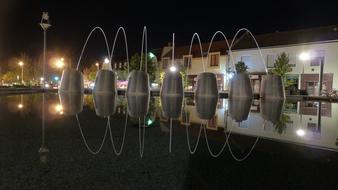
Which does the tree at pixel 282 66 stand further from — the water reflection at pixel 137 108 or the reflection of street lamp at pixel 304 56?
the water reflection at pixel 137 108

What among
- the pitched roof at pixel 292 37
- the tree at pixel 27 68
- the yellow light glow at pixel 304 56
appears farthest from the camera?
the tree at pixel 27 68

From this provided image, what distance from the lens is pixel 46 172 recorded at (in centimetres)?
395

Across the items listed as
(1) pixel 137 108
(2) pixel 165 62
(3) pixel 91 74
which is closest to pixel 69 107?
(1) pixel 137 108

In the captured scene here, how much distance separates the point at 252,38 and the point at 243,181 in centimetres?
4749

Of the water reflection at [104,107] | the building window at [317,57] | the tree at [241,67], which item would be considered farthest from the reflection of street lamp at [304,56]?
the water reflection at [104,107]

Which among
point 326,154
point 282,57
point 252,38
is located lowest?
point 326,154

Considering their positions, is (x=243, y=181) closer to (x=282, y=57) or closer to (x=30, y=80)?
(x=282, y=57)

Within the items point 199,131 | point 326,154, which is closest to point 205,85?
point 199,131

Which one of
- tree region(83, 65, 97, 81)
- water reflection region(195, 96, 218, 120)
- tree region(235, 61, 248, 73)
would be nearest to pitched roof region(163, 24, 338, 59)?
→ tree region(235, 61, 248, 73)

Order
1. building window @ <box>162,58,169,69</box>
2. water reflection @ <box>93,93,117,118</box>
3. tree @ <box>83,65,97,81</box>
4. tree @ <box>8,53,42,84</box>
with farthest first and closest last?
tree @ <box>83,65,97,81</box> < tree @ <box>8,53,42,84</box> < building window @ <box>162,58,169,69</box> < water reflection @ <box>93,93,117,118</box>

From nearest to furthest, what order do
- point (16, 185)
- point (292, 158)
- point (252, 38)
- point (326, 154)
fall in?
1. point (16, 185)
2. point (292, 158)
3. point (326, 154)
4. point (252, 38)

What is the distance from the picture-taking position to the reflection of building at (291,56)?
38531 millimetres

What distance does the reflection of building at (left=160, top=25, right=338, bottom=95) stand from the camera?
126 feet

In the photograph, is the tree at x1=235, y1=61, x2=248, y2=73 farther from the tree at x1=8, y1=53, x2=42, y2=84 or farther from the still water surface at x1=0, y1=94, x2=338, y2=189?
the tree at x1=8, y1=53, x2=42, y2=84
